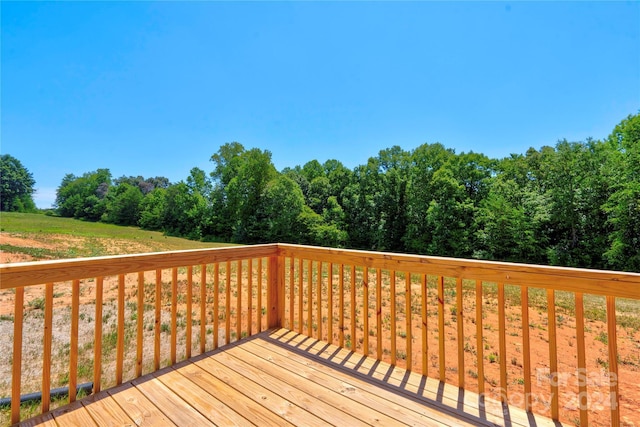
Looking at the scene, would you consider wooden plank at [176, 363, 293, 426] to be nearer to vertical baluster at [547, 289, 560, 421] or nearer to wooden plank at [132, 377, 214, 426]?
wooden plank at [132, 377, 214, 426]

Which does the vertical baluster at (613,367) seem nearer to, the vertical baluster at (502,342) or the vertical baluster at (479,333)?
the vertical baluster at (502,342)

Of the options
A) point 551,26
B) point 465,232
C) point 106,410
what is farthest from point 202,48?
point 465,232

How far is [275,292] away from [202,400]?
127cm

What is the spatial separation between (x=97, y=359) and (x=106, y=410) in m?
0.30

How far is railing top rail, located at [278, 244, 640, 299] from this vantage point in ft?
4.00

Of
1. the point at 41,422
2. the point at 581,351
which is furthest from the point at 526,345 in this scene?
A: the point at 41,422

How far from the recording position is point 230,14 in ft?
20.6

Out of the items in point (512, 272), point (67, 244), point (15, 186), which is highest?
point (15, 186)

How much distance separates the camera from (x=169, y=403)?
1575 mm

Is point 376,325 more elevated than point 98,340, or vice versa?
point 98,340

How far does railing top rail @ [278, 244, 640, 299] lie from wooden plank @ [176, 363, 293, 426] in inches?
43.5

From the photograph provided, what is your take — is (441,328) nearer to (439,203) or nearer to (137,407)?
(137,407)

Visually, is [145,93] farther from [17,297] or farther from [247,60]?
[17,297]

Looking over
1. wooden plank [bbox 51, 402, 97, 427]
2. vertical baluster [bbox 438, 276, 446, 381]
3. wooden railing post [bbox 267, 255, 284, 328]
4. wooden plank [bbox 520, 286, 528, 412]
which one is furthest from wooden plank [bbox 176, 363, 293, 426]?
wooden plank [bbox 520, 286, 528, 412]
